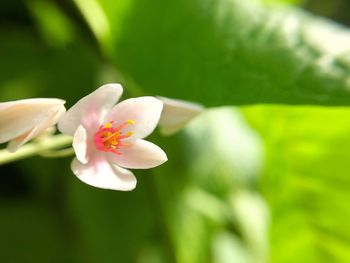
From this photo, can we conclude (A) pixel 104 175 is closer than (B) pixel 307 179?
Yes

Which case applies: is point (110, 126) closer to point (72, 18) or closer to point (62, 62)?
point (72, 18)

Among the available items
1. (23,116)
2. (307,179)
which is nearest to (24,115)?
(23,116)

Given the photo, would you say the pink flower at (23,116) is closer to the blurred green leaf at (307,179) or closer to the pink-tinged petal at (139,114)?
the pink-tinged petal at (139,114)

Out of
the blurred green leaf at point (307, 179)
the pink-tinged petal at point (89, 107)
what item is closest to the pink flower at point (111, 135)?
the pink-tinged petal at point (89, 107)

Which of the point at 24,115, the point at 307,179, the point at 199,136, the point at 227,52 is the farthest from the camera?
the point at 199,136

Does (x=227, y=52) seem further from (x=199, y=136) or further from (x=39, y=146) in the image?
(x=199, y=136)

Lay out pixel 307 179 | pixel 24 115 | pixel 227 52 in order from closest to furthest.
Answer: pixel 24 115
pixel 227 52
pixel 307 179
